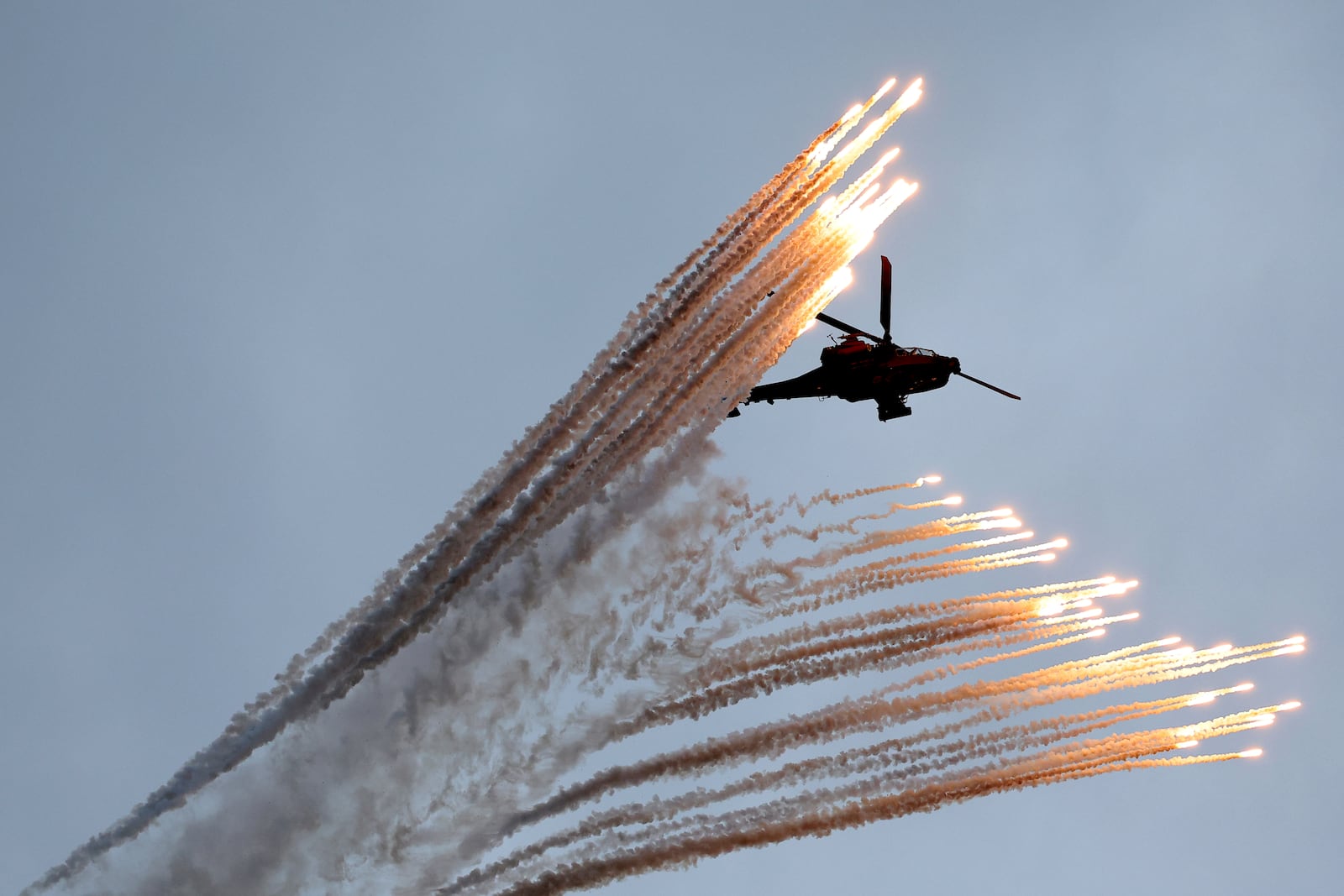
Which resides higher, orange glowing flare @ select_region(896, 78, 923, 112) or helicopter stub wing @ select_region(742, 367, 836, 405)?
orange glowing flare @ select_region(896, 78, 923, 112)

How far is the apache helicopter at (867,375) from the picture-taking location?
59.4 meters

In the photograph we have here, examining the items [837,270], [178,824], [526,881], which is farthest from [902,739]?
[178,824]

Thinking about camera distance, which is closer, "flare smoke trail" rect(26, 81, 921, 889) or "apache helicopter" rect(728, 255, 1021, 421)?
"flare smoke trail" rect(26, 81, 921, 889)

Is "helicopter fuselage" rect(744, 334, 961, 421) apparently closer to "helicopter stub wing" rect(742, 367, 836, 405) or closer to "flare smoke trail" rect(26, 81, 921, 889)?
"helicopter stub wing" rect(742, 367, 836, 405)

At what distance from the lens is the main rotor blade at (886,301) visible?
192ft

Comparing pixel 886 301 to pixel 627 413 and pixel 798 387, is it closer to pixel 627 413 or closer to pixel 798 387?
pixel 798 387

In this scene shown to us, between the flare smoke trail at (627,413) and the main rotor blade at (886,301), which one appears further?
the main rotor blade at (886,301)

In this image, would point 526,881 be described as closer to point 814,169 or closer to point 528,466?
point 528,466

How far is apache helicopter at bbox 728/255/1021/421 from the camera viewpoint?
5938cm

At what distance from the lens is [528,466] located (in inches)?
1890

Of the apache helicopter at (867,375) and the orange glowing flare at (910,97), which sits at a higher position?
the orange glowing flare at (910,97)

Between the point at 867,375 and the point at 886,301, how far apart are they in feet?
8.65

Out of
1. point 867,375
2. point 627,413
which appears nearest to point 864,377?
point 867,375

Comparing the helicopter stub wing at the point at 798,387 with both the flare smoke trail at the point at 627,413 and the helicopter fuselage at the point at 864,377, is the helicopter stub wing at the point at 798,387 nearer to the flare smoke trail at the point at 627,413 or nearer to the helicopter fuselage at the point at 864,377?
the helicopter fuselage at the point at 864,377
